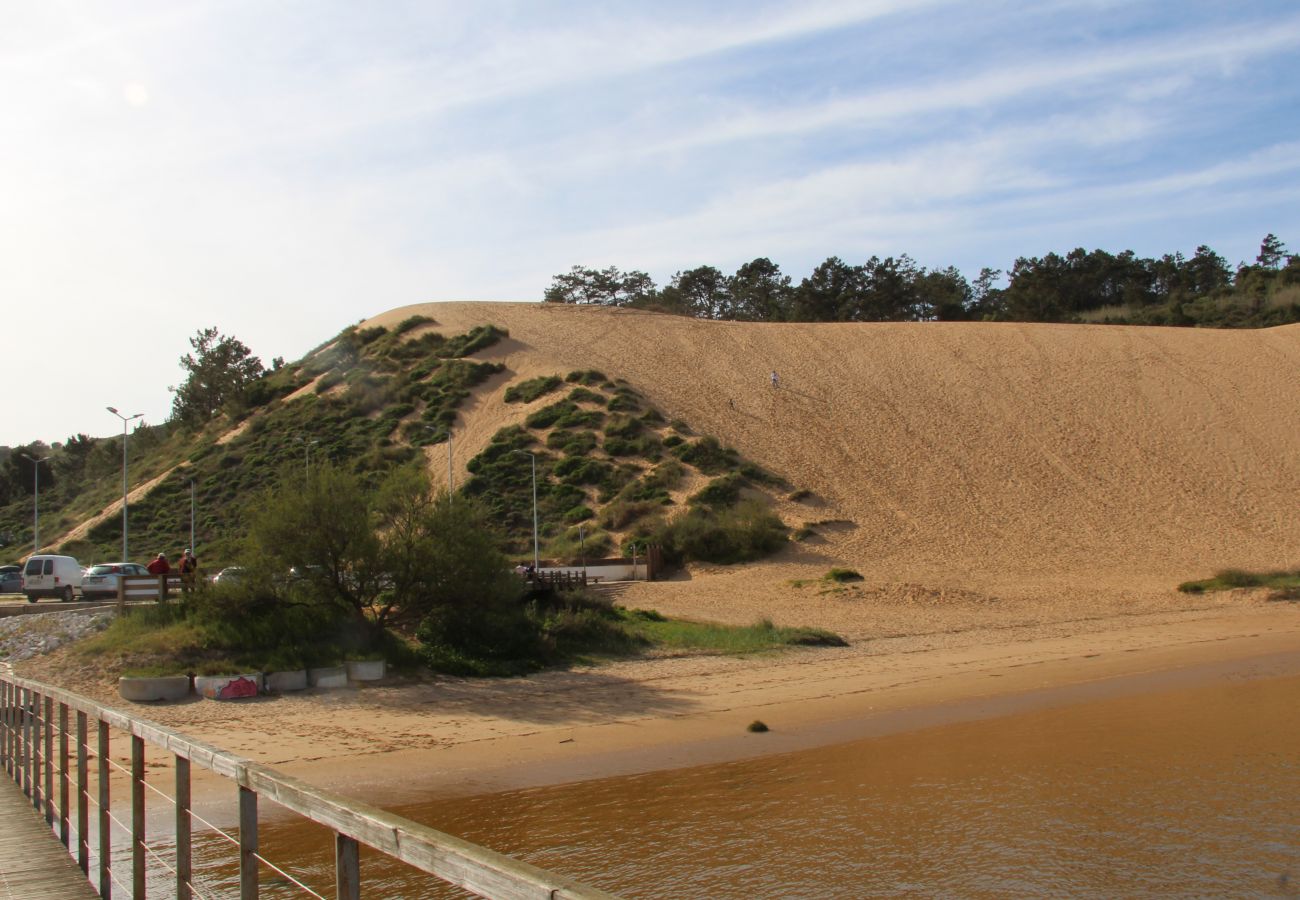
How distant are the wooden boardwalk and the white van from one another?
108 feet

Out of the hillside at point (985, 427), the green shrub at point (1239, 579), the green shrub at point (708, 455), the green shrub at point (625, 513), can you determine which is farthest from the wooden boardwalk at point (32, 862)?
the green shrub at point (708, 455)

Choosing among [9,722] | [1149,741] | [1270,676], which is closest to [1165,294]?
[1270,676]

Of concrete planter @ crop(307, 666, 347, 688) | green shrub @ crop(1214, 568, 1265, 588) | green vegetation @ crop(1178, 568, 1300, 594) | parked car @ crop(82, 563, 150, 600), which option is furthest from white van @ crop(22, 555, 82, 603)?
green shrub @ crop(1214, 568, 1265, 588)

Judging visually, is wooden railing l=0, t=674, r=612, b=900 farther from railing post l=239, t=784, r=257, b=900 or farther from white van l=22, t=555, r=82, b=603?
white van l=22, t=555, r=82, b=603

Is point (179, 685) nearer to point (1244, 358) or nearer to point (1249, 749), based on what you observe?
point (1249, 749)

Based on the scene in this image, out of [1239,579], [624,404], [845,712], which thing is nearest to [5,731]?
[845,712]

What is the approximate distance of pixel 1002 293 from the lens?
122 metres

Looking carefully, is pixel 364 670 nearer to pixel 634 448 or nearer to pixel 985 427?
pixel 634 448

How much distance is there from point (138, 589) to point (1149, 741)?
867 inches

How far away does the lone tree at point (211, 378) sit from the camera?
285 ft

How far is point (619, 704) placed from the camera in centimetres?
2206

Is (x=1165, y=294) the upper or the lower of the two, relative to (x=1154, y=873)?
upper

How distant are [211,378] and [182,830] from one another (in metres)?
88.2

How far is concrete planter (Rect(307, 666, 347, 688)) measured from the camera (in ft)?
73.5
